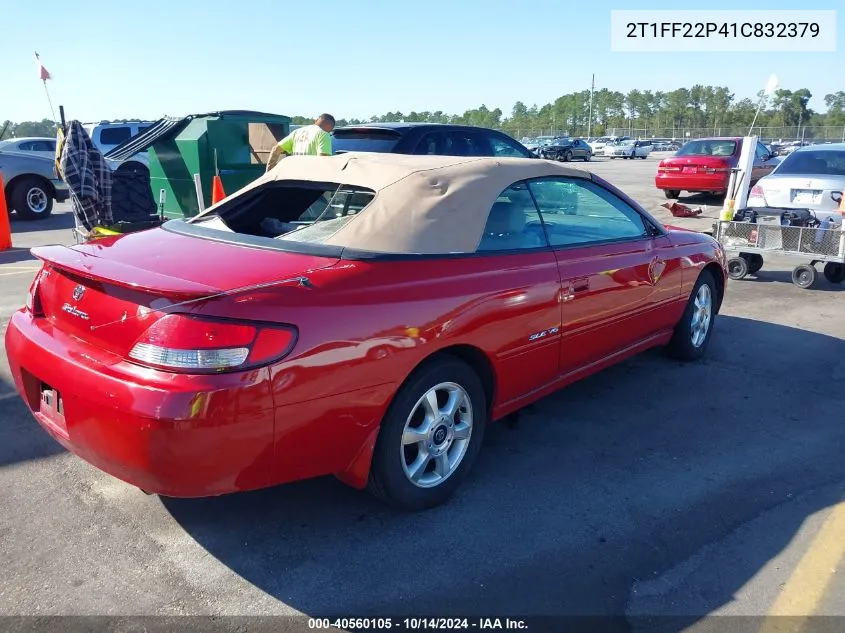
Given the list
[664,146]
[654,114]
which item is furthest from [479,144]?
[654,114]

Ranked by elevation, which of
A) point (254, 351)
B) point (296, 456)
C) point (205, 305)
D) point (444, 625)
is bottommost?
point (444, 625)

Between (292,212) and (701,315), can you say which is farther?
(701,315)

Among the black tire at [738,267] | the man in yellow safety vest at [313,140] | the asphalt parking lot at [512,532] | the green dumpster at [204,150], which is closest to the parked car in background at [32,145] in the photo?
the green dumpster at [204,150]

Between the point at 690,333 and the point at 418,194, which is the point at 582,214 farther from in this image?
the point at 690,333

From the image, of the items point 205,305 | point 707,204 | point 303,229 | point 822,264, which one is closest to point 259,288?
point 205,305

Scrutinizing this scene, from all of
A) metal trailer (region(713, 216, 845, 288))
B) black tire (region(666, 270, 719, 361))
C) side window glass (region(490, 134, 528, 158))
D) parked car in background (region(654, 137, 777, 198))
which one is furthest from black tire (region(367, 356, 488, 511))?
parked car in background (region(654, 137, 777, 198))

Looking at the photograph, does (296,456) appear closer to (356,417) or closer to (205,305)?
(356,417)

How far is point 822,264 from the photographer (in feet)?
27.9

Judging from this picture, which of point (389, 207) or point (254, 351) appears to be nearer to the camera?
point (254, 351)

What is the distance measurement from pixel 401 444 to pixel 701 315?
3335 millimetres

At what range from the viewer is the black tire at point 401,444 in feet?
9.88

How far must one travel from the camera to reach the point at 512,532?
3.13 meters

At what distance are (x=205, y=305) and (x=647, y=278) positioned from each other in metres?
2.99

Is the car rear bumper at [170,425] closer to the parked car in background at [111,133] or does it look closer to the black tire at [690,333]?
the black tire at [690,333]
